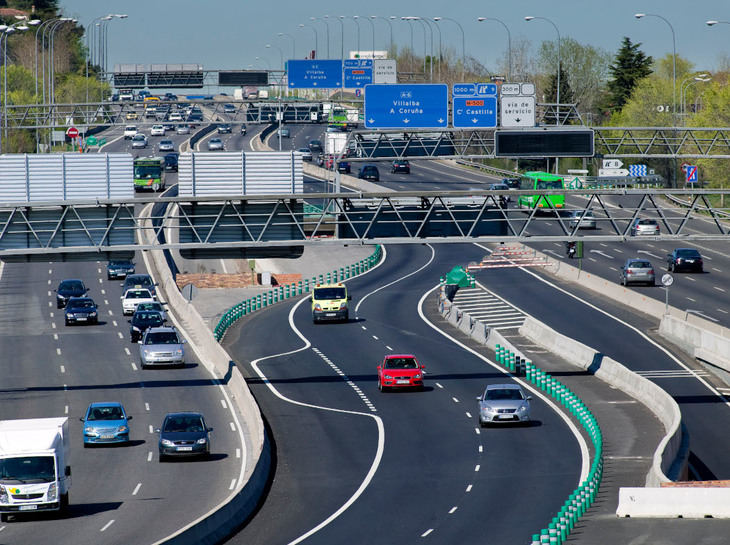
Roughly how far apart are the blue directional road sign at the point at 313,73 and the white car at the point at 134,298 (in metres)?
25.1

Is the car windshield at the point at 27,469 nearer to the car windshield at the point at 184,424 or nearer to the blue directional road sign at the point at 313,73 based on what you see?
the car windshield at the point at 184,424

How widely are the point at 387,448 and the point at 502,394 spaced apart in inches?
198

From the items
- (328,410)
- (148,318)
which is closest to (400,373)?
(328,410)

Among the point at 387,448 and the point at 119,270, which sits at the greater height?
the point at 119,270

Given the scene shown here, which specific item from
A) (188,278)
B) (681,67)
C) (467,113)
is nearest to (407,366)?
(467,113)

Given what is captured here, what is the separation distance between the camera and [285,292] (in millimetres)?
85125

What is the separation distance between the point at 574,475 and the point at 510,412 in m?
7.33

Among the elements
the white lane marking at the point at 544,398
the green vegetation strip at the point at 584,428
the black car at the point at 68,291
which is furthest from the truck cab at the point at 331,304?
the black car at the point at 68,291

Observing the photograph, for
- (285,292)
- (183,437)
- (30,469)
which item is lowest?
(285,292)

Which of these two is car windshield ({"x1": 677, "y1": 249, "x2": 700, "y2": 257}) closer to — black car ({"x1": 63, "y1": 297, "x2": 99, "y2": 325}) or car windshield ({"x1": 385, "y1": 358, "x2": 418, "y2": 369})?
black car ({"x1": 63, "y1": 297, "x2": 99, "y2": 325})

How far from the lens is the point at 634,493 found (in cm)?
3250

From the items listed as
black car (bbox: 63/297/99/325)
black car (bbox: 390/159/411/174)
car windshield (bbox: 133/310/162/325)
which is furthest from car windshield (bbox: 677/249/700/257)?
black car (bbox: 390/159/411/174)

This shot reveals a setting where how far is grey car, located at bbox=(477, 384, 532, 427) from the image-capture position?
45.3 metres

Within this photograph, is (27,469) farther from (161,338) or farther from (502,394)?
(161,338)
